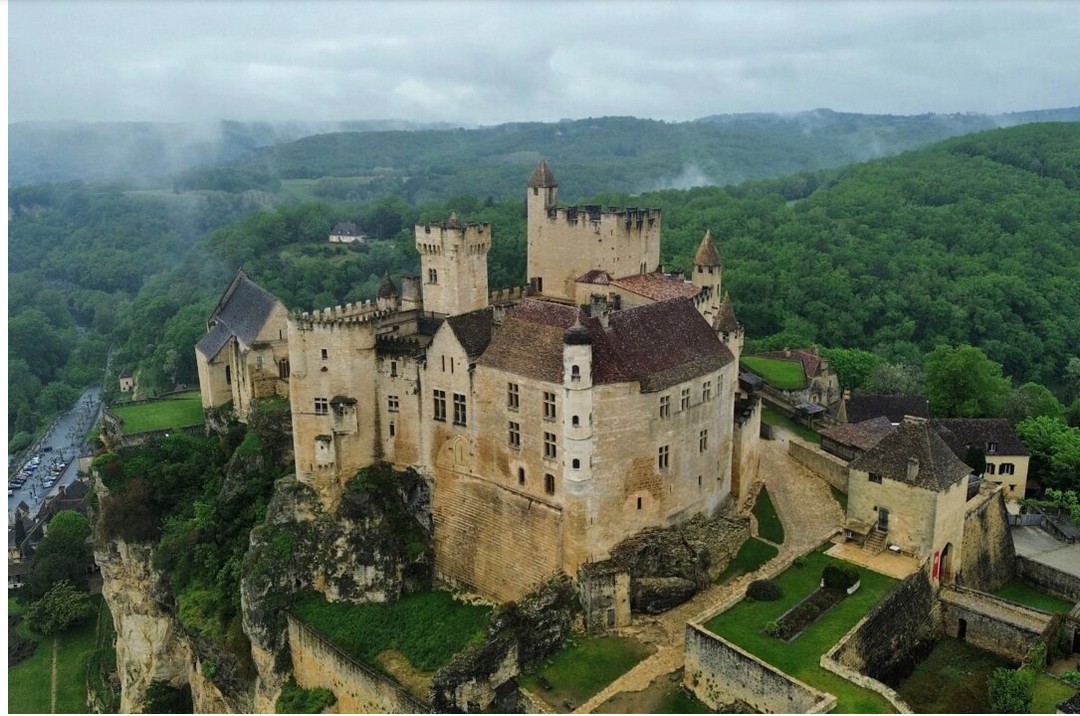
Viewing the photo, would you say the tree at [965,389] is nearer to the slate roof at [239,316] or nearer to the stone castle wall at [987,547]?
the stone castle wall at [987,547]

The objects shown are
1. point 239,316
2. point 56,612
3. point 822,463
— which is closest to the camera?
point 822,463

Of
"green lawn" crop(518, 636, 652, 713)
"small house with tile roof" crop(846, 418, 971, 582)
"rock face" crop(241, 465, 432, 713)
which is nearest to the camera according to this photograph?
"green lawn" crop(518, 636, 652, 713)

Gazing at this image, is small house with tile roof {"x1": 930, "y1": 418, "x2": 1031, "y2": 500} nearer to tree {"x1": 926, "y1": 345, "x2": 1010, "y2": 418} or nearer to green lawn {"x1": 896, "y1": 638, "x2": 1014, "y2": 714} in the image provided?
tree {"x1": 926, "y1": 345, "x2": 1010, "y2": 418}

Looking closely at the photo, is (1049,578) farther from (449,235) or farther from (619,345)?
(449,235)

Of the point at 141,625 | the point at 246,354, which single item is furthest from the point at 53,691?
the point at 246,354

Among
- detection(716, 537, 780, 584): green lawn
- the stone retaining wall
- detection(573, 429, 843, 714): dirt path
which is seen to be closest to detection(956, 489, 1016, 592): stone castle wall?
the stone retaining wall
